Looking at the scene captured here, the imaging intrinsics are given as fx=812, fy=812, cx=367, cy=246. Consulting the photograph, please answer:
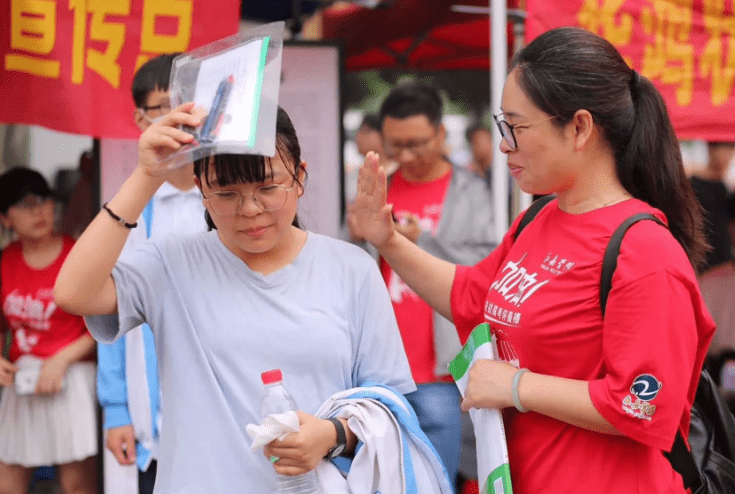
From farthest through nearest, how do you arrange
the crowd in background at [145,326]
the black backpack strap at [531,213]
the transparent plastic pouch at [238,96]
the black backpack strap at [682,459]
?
the crowd in background at [145,326] → the black backpack strap at [531,213] → the black backpack strap at [682,459] → the transparent plastic pouch at [238,96]

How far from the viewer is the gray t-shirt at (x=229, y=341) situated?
174 cm

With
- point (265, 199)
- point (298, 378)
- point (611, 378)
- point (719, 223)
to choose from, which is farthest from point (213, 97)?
point (719, 223)

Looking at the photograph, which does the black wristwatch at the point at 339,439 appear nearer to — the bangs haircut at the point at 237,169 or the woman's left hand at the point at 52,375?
the bangs haircut at the point at 237,169

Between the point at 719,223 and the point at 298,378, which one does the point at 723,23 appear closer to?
the point at 719,223

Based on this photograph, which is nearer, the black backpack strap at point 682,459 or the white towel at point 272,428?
the white towel at point 272,428

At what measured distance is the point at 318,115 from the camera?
4133 mm

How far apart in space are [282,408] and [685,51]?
10.3 ft

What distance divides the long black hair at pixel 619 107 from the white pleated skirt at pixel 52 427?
262 centimetres

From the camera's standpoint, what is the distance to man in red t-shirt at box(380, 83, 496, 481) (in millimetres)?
3686

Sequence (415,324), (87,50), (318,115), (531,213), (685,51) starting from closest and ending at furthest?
(531,213), (87,50), (415,324), (685,51), (318,115)

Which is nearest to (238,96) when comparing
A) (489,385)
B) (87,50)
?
(489,385)

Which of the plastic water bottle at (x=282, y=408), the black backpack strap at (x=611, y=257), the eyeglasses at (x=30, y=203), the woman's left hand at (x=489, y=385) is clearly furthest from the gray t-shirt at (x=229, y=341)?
the eyeglasses at (x=30, y=203)

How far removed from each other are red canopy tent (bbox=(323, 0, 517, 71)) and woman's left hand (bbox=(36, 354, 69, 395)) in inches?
137

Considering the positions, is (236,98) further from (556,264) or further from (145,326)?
(145,326)
